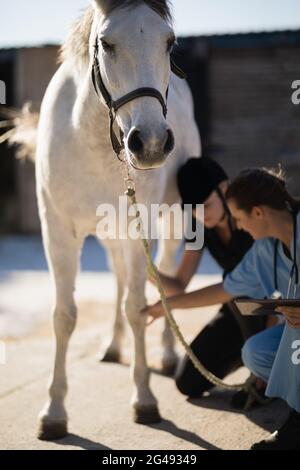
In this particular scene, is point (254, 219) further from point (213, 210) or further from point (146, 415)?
point (146, 415)

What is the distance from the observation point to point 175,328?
3053 millimetres

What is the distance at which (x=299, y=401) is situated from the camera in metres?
2.63

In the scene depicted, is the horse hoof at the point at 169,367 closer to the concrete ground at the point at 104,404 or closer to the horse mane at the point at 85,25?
the concrete ground at the point at 104,404

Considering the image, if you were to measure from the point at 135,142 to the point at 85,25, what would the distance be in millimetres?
882

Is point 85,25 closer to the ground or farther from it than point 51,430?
farther from it

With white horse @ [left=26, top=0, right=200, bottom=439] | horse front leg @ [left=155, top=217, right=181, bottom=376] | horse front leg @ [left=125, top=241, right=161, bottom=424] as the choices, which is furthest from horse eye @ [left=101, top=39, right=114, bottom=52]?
horse front leg @ [left=155, top=217, right=181, bottom=376]

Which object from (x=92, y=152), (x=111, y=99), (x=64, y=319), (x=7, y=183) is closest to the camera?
(x=111, y=99)

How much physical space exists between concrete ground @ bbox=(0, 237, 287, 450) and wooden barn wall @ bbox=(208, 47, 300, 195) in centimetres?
655

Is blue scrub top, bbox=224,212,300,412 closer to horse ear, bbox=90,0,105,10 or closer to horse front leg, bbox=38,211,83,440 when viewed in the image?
horse front leg, bbox=38,211,83,440

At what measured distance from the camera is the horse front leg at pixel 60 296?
3.14m

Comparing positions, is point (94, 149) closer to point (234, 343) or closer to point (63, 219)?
point (63, 219)

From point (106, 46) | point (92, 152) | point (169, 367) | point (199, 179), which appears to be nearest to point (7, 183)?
point (169, 367)
